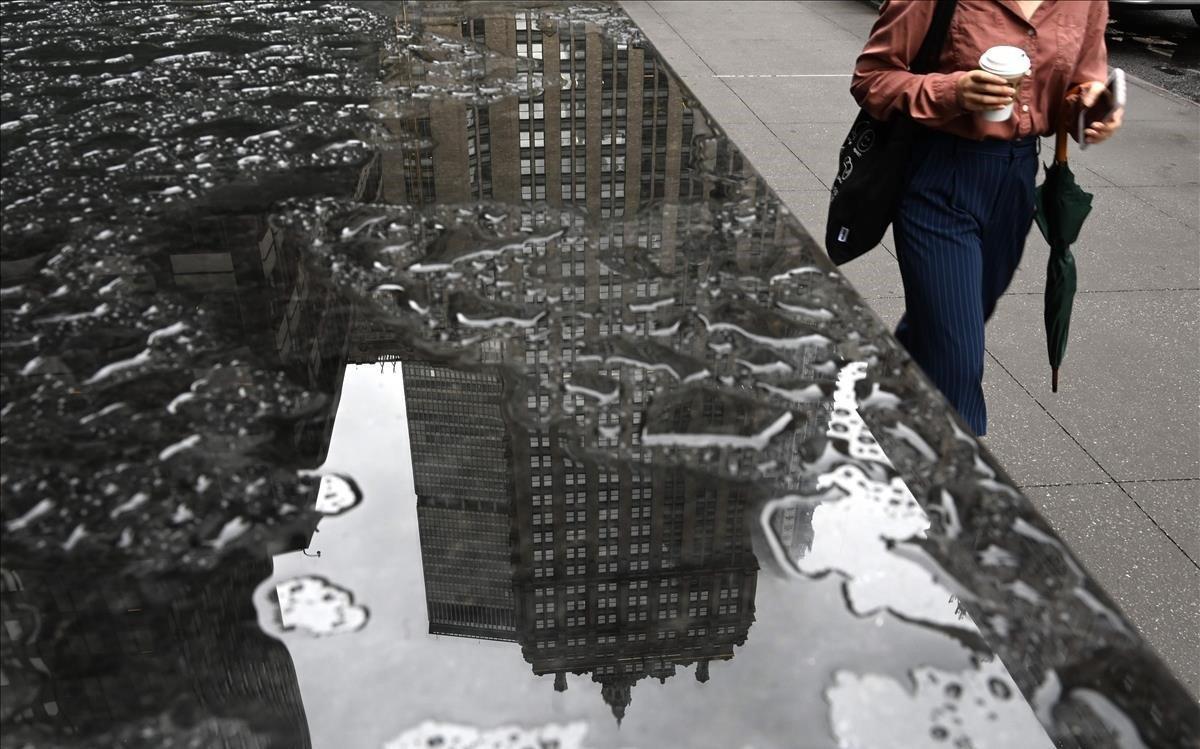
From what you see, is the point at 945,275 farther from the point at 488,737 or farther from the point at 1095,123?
the point at 488,737

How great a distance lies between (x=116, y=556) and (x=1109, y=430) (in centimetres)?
404

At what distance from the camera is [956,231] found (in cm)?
307

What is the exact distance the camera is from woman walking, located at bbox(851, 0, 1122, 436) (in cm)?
294

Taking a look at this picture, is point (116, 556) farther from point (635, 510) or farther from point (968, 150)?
point (968, 150)

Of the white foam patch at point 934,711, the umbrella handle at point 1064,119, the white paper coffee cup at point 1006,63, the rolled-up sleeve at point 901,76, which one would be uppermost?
the white paper coffee cup at point 1006,63

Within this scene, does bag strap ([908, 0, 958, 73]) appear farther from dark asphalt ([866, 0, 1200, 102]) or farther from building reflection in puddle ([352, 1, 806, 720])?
dark asphalt ([866, 0, 1200, 102])

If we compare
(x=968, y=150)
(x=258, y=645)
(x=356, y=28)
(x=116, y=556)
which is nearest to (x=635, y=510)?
(x=258, y=645)

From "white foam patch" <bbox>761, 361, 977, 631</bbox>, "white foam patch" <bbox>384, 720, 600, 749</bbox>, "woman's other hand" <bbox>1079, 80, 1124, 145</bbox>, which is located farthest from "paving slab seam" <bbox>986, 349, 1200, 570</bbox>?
"white foam patch" <bbox>384, 720, 600, 749</bbox>

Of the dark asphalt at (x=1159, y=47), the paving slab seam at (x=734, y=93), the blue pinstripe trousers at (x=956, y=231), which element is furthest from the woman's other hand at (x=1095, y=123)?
the dark asphalt at (x=1159, y=47)

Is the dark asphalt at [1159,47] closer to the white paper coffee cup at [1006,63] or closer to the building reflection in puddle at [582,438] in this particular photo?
the white paper coffee cup at [1006,63]

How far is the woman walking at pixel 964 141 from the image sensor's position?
116 inches

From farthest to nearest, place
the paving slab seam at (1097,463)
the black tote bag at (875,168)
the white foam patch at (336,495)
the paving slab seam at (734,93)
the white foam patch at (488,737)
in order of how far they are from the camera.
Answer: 1. the paving slab seam at (734,93)
2. the paving slab seam at (1097,463)
3. the black tote bag at (875,168)
4. the white foam patch at (336,495)
5. the white foam patch at (488,737)

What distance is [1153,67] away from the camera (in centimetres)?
1095

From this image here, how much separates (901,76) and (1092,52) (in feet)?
1.81
